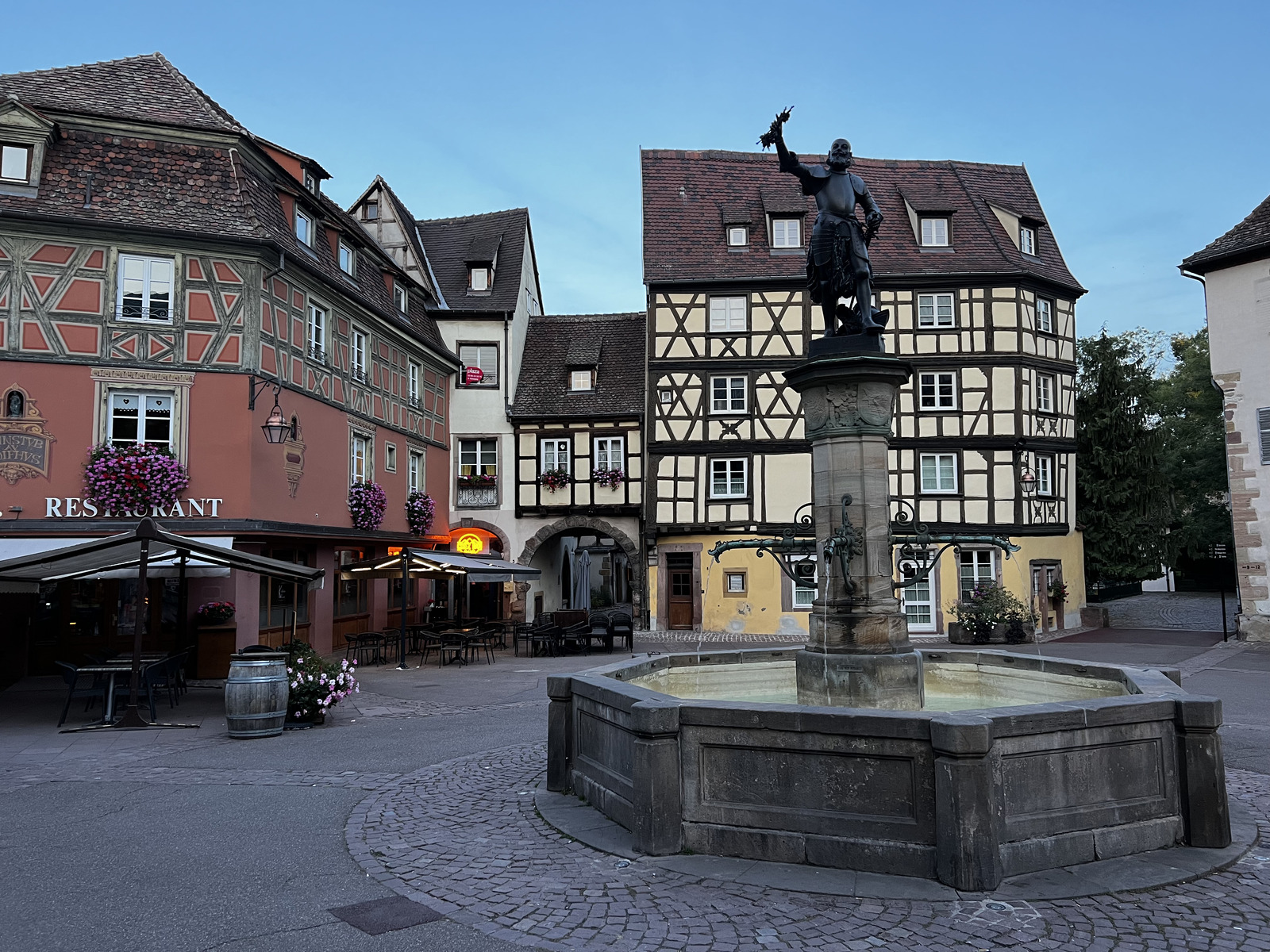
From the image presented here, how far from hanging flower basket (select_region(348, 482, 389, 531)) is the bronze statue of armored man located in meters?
15.9

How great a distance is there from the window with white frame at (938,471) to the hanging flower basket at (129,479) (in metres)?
19.4

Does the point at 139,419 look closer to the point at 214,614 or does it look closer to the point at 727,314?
the point at 214,614

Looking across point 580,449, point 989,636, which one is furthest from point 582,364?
point 989,636

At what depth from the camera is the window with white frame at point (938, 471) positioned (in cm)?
2652

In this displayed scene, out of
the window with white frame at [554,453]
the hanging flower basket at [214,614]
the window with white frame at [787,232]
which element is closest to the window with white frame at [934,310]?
the window with white frame at [787,232]

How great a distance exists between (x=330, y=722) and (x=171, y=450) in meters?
7.64

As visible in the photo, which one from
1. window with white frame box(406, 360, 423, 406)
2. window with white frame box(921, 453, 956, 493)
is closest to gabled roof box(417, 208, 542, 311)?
window with white frame box(406, 360, 423, 406)

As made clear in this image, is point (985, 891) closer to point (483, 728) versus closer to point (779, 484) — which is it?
point (483, 728)

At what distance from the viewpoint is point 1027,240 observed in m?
28.8

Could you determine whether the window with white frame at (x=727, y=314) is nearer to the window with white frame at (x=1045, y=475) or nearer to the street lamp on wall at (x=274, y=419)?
the window with white frame at (x=1045, y=475)

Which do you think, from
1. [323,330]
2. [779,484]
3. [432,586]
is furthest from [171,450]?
[779,484]

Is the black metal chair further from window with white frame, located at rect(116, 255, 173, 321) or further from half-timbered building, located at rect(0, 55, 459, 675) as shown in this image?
window with white frame, located at rect(116, 255, 173, 321)

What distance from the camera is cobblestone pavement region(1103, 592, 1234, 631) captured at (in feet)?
95.0

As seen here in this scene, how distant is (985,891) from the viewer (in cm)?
529
